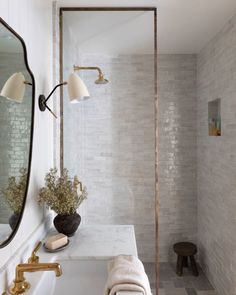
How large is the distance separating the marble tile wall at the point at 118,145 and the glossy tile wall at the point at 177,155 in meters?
0.73

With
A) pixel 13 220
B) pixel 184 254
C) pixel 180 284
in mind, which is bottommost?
pixel 180 284

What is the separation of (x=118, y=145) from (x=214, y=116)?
1.22 meters

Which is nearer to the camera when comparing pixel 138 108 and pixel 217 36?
pixel 138 108

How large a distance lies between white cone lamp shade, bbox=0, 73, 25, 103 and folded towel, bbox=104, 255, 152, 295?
843mm

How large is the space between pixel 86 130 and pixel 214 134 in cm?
136

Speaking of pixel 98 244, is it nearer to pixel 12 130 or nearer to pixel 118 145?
pixel 12 130

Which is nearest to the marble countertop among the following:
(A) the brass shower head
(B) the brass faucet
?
(B) the brass faucet

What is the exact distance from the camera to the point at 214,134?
118 inches

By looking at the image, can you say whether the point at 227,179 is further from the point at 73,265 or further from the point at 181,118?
the point at 73,265

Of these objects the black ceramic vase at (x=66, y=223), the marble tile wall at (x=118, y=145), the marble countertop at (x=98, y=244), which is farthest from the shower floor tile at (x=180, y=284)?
the black ceramic vase at (x=66, y=223)

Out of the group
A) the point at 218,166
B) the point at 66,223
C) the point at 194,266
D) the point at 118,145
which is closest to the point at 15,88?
the point at 66,223

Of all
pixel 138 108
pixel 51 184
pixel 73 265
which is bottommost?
pixel 73 265

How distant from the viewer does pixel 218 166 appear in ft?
9.59

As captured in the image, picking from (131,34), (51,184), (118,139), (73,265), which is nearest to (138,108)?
(118,139)
